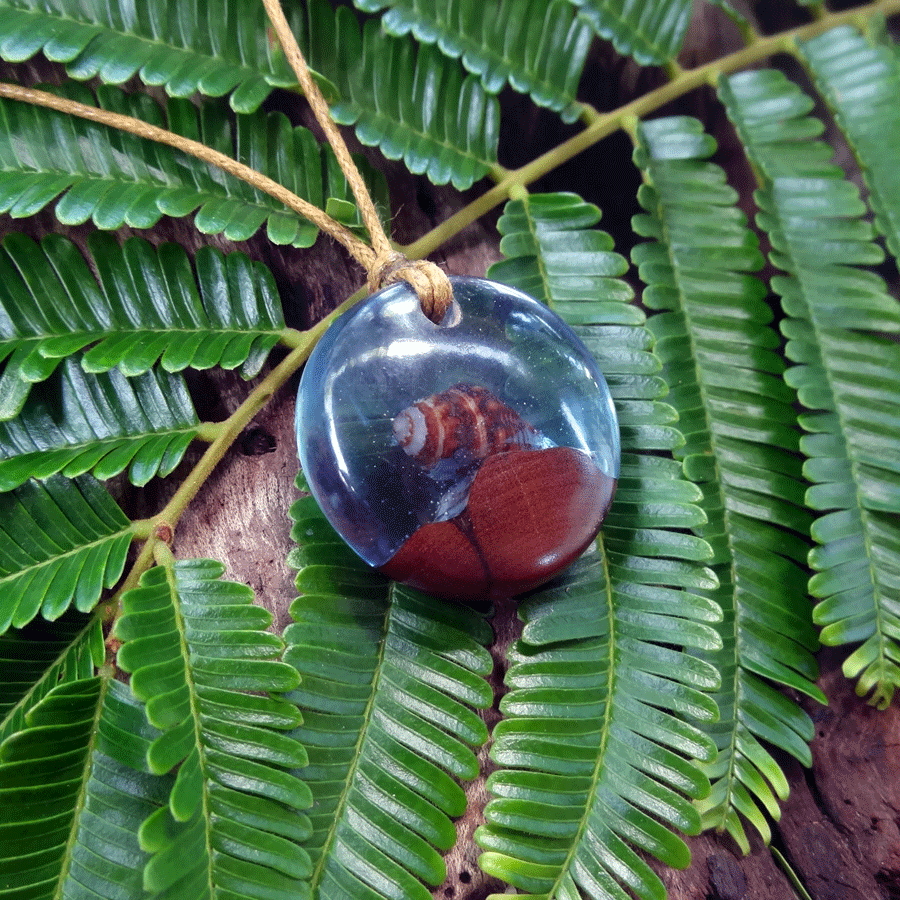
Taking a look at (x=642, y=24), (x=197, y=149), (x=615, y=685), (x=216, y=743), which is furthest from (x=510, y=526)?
(x=642, y=24)

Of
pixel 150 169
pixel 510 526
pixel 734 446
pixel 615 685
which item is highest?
pixel 150 169

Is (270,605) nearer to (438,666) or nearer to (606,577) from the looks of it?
(438,666)

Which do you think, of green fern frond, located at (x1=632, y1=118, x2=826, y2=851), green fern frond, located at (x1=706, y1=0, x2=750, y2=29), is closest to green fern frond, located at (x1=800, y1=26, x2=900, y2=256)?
green fern frond, located at (x1=706, y1=0, x2=750, y2=29)

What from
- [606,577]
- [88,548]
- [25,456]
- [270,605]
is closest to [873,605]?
[606,577]

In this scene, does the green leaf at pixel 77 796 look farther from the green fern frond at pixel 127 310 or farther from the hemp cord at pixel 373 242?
the hemp cord at pixel 373 242

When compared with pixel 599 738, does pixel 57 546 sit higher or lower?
higher

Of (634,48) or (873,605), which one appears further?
(634,48)

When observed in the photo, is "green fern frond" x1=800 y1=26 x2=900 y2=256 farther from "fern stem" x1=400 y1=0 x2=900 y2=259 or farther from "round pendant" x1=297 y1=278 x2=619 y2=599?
"round pendant" x1=297 y1=278 x2=619 y2=599

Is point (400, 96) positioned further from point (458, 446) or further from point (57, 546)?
point (57, 546)
